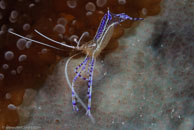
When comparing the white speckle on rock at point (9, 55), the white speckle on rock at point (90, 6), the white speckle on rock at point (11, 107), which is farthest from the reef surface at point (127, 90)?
the white speckle on rock at point (9, 55)

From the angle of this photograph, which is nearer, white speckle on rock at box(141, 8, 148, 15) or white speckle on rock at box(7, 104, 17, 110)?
white speckle on rock at box(7, 104, 17, 110)

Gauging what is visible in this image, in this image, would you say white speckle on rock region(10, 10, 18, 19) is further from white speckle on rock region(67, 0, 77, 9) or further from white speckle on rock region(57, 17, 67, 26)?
white speckle on rock region(67, 0, 77, 9)

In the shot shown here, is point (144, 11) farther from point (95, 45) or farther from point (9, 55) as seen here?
point (9, 55)

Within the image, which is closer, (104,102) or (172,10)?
(104,102)

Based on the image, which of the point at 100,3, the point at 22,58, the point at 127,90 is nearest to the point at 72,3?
the point at 100,3

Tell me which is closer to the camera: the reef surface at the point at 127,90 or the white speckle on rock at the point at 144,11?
the reef surface at the point at 127,90

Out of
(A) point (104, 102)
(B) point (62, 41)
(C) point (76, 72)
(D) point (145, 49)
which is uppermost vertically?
(B) point (62, 41)

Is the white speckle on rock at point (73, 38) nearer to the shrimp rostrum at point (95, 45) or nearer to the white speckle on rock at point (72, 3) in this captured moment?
the shrimp rostrum at point (95, 45)

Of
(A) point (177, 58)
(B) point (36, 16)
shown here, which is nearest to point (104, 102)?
(A) point (177, 58)

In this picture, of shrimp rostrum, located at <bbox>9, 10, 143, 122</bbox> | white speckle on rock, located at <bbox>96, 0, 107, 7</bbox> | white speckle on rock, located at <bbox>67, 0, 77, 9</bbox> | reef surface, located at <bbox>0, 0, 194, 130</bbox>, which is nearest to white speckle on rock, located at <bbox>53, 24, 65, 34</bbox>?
reef surface, located at <bbox>0, 0, 194, 130</bbox>

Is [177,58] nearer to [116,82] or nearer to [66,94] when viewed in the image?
[116,82]

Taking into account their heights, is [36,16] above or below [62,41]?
above
